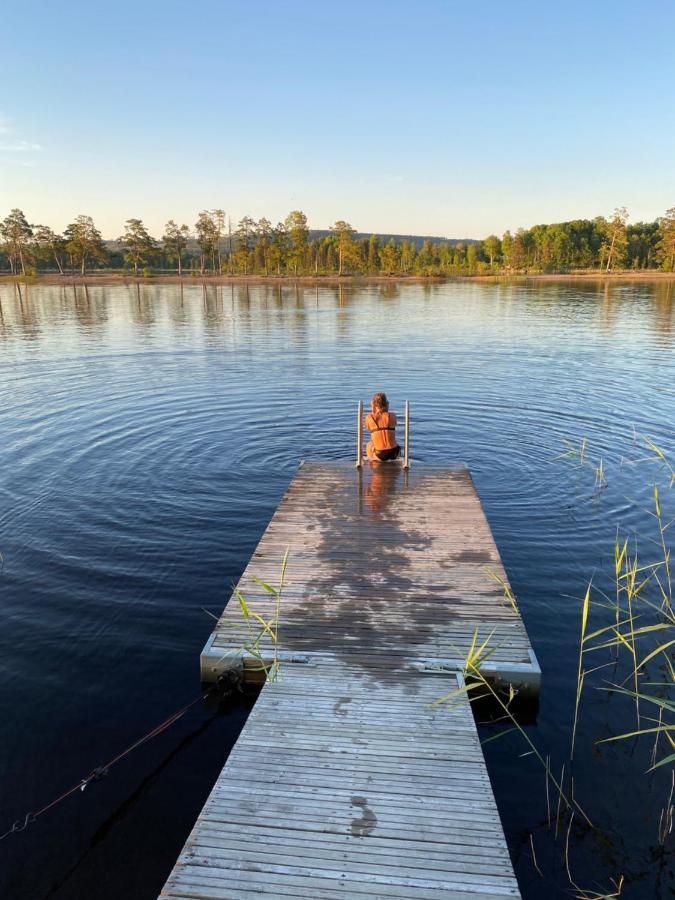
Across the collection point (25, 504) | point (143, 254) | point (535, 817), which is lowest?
point (535, 817)

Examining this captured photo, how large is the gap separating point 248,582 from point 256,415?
11.7 m

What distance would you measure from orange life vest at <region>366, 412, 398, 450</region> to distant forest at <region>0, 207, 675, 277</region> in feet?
349

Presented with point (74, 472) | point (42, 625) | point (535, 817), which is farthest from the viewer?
point (74, 472)

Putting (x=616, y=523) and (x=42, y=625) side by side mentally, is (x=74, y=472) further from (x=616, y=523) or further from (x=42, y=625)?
(x=616, y=523)

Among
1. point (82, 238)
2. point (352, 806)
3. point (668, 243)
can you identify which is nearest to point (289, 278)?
point (82, 238)

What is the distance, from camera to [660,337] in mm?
36469

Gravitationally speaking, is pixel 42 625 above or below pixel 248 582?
below

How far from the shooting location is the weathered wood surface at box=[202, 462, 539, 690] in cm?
693

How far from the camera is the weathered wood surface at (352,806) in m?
4.09

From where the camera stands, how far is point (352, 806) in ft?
15.4

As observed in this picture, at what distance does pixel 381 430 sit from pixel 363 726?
8463mm

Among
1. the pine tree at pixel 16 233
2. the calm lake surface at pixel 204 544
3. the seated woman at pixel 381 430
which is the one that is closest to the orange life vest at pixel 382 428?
the seated woman at pixel 381 430

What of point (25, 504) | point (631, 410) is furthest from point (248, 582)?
point (631, 410)

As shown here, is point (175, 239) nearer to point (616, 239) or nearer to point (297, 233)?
point (297, 233)
